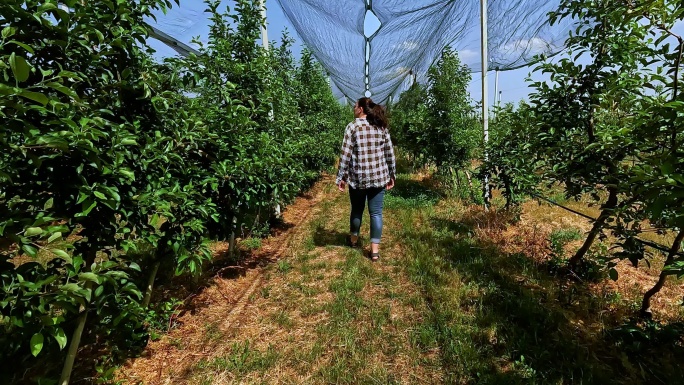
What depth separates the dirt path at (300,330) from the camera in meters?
2.00

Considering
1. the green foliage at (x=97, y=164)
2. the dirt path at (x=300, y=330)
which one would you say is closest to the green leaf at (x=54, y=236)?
the green foliage at (x=97, y=164)

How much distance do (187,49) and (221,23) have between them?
48cm

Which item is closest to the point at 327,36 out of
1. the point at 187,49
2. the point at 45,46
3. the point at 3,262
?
the point at 187,49

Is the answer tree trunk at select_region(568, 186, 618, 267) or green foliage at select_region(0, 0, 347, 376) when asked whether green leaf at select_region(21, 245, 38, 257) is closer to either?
green foliage at select_region(0, 0, 347, 376)

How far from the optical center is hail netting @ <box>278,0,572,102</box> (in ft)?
16.1

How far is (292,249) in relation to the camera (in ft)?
13.5

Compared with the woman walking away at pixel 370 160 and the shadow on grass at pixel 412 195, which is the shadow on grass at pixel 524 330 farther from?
the shadow on grass at pixel 412 195

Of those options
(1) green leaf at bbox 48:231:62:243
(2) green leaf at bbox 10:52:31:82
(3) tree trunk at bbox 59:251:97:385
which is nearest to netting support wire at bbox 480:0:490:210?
(3) tree trunk at bbox 59:251:97:385

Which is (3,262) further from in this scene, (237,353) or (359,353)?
Answer: (359,353)

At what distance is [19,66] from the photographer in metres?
0.91

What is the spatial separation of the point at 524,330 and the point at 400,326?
0.82 meters

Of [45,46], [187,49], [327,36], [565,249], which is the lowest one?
[565,249]

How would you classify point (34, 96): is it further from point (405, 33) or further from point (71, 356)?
point (405, 33)

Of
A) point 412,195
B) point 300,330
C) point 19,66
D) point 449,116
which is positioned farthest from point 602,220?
point 412,195
